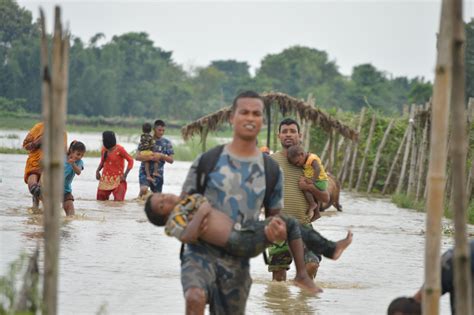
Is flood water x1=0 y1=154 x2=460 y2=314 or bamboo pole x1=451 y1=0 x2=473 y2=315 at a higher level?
bamboo pole x1=451 y1=0 x2=473 y2=315

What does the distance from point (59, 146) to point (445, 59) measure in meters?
1.69

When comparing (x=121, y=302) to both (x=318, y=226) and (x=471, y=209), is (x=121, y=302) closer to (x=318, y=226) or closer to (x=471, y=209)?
(x=318, y=226)

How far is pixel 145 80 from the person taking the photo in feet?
346

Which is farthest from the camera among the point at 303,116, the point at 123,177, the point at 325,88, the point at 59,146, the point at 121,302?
the point at 325,88

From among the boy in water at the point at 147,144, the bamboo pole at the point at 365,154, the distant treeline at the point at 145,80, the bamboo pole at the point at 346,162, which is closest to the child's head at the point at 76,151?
the boy in water at the point at 147,144

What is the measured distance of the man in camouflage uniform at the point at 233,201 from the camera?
252 inches

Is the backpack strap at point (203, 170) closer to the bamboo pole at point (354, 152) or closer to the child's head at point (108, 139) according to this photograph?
the child's head at point (108, 139)

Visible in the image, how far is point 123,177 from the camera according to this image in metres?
19.2

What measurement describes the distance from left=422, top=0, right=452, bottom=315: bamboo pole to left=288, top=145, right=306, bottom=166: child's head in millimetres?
4452

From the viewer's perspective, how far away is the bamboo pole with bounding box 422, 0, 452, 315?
4.96 metres

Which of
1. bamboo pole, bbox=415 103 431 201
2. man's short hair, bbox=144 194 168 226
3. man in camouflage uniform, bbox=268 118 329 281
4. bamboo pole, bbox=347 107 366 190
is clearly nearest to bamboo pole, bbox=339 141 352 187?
bamboo pole, bbox=347 107 366 190

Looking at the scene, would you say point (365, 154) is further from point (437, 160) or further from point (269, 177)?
point (437, 160)

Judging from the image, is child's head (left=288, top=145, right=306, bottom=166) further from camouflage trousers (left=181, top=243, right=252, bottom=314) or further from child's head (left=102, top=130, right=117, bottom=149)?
child's head (left=102, top=130, right=117, bottom=149)

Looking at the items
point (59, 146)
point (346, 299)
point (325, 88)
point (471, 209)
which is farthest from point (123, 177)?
point (325, 88)
